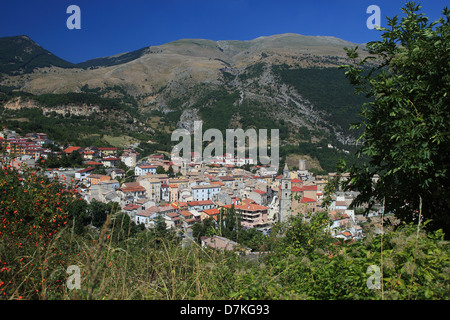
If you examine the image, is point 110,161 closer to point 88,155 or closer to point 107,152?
point 88,155

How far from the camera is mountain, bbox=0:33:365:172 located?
2714 inches

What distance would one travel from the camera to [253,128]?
2549 inches

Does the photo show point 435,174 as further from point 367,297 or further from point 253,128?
point 253,128

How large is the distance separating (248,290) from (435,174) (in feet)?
6.60

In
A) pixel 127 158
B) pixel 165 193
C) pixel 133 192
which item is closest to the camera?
pixel 133 192

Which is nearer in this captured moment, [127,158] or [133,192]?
[133,192]

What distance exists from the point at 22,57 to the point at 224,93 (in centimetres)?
10408

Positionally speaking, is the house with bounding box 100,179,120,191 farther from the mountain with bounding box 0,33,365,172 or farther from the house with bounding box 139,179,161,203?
the mountain with bounding box 0,33,365,172

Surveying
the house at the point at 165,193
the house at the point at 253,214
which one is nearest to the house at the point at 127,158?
the house at the point at 165,193

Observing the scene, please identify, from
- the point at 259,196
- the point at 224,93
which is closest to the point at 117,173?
the point at 259,196

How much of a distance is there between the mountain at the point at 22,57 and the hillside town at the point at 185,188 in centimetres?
10535

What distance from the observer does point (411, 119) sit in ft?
8.61

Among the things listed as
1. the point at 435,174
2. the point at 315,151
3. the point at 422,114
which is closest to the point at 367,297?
the point at 435,174

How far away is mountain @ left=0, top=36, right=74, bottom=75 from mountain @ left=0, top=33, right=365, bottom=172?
204 centimetres
